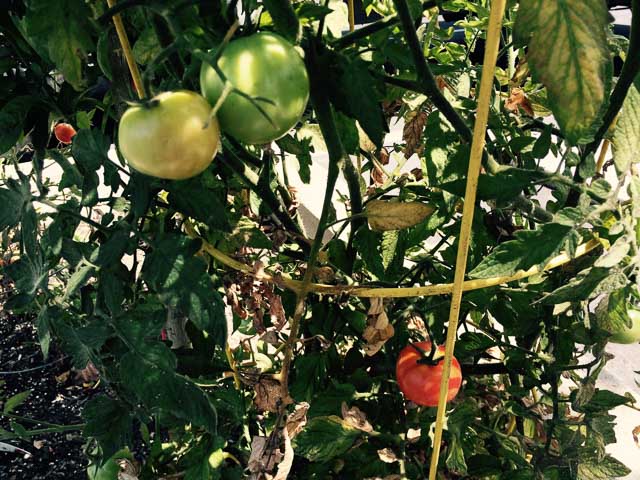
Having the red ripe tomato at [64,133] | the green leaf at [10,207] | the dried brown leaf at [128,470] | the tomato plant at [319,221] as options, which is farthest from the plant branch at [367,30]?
the red ripe tomato at [64,133]

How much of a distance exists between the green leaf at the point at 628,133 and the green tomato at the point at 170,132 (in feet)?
1.39

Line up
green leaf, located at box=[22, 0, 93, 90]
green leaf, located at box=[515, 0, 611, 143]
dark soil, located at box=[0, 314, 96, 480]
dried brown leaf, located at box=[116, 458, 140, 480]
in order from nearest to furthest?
green leaf, located at box=[515, 0, 611, 143], green leaf, located at box=[22, 0, 93, 90], dried brown leaf, located at box=[116, 458, 140, 480], dark soil, located at box=[0, 314, 96, 480]

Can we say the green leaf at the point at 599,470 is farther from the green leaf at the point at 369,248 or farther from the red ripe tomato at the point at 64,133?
the red ripe tomato at the point at 64,133

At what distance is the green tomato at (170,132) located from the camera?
38cm

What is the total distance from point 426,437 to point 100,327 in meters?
0.55

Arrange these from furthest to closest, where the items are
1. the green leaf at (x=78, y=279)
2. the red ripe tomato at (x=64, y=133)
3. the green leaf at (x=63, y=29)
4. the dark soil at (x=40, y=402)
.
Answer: the dark soil at (x=40, y=402), the red ripe tomato at (x=64, y=133), the green leaf at (x=78, y=279), the green leaf at (x=63, y=29)

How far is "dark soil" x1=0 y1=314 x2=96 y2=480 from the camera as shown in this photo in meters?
1.68

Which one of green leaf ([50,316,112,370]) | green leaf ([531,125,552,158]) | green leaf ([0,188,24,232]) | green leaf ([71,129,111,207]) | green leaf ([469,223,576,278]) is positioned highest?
green leaf ([71,129,111,207])

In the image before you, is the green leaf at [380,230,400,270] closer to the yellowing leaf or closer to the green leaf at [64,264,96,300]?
the yellowing leaf

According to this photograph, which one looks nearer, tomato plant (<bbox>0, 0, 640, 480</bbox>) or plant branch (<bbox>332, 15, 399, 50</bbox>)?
tomato plant (<bbox>0, 0, 640, 480</bbox>)

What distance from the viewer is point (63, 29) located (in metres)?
0.48

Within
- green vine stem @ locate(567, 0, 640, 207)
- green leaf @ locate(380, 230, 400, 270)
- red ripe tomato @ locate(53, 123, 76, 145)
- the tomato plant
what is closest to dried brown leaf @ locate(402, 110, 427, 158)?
the tomato plant

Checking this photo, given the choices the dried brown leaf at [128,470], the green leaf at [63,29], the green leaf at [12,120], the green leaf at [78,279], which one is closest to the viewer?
the green leaf at [63,29]

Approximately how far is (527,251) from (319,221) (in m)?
0.23
